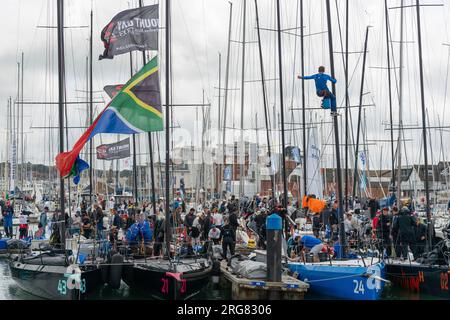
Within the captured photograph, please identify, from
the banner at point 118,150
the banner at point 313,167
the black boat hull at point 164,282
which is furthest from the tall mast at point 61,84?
the banner at point 313,167

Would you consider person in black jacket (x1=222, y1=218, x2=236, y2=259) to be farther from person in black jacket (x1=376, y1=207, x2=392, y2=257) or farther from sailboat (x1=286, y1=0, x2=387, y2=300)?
person in black jacket (x1=376, y1=207, x2=392, y2=257)

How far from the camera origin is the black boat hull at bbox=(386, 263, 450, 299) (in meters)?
19.1

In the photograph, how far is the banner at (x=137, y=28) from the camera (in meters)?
20.5

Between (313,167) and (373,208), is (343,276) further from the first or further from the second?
(313,167)

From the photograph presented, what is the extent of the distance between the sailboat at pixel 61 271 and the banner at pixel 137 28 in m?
1.89

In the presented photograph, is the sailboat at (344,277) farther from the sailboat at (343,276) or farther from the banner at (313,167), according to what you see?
the banner at (313,167)

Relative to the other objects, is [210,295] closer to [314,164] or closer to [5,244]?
[314,164]

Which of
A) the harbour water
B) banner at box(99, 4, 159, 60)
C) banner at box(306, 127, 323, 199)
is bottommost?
the harbour water

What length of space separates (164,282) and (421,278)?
7.78 meters

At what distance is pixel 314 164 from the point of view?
103 feet

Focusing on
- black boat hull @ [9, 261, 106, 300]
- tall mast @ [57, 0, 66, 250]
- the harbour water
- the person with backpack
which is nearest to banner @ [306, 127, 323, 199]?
the harbour water

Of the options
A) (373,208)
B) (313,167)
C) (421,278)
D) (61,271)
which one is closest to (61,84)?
(61,271)
